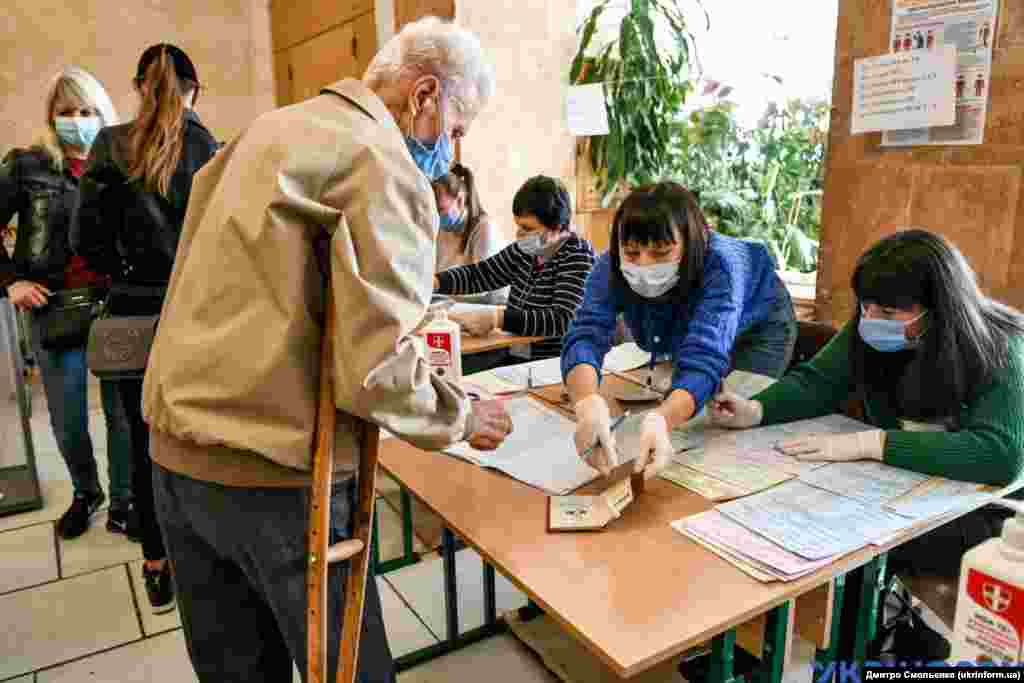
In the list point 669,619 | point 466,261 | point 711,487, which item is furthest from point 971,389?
point 466,261

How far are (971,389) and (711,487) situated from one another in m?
0.51

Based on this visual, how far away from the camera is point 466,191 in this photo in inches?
122

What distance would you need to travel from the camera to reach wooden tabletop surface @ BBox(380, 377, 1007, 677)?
3.03ft

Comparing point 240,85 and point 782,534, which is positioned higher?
point 240,85

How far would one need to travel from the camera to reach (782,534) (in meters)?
1.12

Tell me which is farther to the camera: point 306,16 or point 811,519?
point 306,16

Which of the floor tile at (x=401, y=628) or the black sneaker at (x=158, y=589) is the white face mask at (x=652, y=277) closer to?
the floor tile at (x=401, y=628)

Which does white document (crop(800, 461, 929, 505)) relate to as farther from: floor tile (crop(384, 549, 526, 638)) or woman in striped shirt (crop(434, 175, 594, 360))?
woman in striped shirt (crop(434, 175, 594, 360))

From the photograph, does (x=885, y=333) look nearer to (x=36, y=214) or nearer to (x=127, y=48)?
(x=36, y=214)

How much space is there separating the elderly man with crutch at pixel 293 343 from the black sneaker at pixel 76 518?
1866 mm

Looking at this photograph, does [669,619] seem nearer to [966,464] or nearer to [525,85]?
[966,464]

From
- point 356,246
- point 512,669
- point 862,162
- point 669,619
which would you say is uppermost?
point 862,162

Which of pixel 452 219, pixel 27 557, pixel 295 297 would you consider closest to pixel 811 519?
pixel 295 297

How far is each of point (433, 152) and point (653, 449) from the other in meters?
0.62
